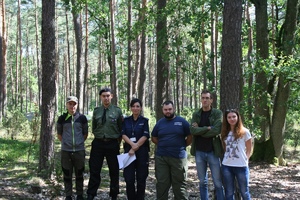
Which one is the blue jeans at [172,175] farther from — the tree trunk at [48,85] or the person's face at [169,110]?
the tree trunk at [48,85]

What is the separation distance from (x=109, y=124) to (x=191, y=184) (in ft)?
13.2

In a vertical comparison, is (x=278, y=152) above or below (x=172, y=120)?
below

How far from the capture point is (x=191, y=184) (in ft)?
29.0

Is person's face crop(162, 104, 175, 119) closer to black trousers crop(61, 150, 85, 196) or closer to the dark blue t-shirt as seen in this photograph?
the dark blue t-shirt

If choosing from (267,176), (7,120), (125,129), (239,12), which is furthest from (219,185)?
(7,120)

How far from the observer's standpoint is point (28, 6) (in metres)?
36.4

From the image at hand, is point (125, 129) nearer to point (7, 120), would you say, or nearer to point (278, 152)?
point (278, 152)

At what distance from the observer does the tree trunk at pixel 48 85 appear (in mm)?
7266

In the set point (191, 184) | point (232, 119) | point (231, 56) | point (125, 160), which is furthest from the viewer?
point (191, 184)

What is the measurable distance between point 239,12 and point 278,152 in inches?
318

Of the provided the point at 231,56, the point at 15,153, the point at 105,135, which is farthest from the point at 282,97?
the point at 15,153

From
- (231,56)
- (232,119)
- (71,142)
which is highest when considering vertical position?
(231,56)

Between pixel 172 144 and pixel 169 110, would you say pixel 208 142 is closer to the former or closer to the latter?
pixel 172 144

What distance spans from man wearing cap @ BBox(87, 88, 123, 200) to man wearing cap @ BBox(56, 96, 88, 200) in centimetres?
22
